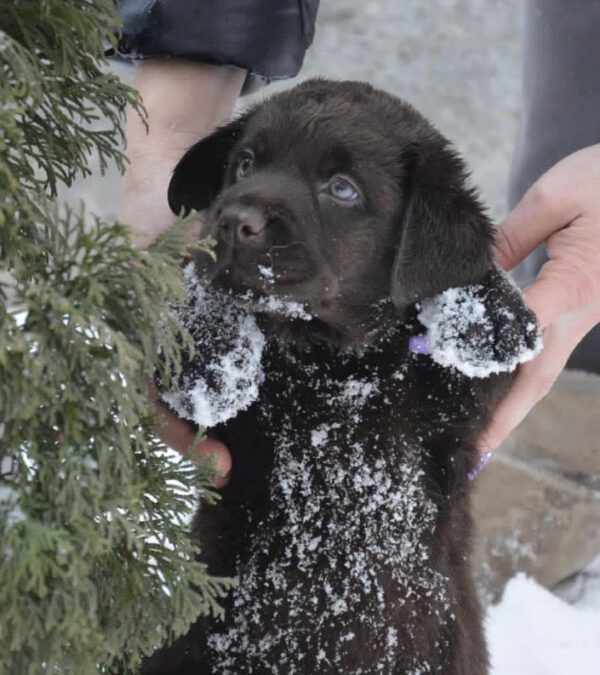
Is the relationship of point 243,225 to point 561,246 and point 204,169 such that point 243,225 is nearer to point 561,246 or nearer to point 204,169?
point 204,169

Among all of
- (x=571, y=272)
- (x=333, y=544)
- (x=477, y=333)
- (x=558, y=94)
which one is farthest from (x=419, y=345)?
(x=558, y=94)

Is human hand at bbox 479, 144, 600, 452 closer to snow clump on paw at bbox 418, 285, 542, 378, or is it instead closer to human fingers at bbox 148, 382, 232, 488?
snow clump on paw at bbox 418, 285, 542, 378

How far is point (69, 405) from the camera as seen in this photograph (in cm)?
104

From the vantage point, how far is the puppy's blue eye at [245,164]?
69.8 inches

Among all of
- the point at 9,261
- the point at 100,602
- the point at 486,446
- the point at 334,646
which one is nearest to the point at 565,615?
the point at 486,446

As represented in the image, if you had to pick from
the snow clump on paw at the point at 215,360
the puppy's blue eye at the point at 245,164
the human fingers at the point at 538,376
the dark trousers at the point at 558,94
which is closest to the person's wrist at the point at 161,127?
the puppy's blue eye at the point at 245,164

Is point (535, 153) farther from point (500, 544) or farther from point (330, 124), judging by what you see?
point (330, 124)

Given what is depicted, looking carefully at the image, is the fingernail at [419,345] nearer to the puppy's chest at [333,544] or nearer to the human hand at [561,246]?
the puppy's chest at [333,544]

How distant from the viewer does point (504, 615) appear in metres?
2.90

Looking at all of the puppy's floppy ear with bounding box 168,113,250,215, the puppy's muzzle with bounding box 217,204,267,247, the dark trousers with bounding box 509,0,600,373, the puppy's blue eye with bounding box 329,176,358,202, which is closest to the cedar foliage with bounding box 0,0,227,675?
the puppy's muzzle with bounding box 217,204,267,247

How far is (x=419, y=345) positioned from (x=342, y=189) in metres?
0.30

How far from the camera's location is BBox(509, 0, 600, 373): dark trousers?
278 cm

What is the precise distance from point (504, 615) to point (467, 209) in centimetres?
159

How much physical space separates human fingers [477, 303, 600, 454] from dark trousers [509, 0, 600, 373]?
72 centimetres
